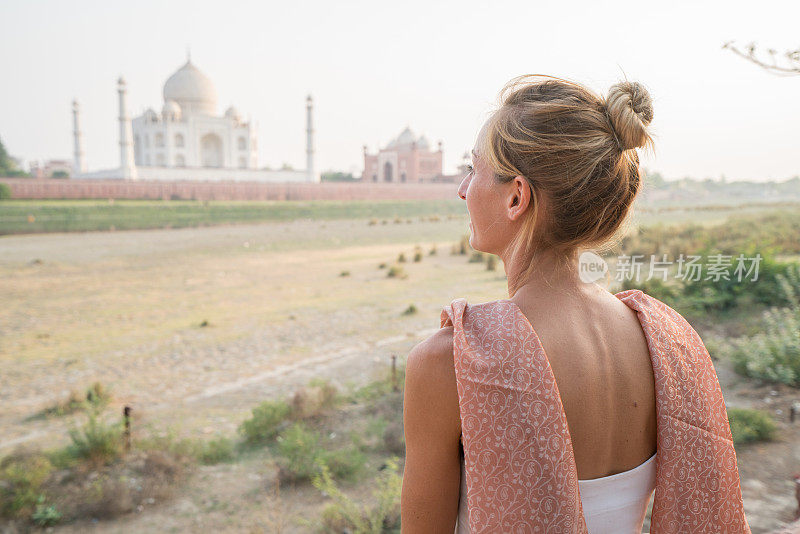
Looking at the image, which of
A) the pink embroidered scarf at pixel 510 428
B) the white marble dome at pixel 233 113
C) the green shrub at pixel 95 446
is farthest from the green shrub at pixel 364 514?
the white marble dome at pixel 233 113

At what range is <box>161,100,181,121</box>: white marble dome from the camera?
38.8 metres

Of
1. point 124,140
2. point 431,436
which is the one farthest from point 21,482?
point 124,140

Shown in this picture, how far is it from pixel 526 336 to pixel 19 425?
15.5ft

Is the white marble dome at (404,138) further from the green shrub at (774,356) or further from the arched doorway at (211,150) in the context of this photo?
the green shrub at (774,356)

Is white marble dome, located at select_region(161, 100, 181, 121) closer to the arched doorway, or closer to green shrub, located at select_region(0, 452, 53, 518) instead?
the arched doorway

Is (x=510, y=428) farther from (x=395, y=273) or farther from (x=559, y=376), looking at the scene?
(x=395, y=273)

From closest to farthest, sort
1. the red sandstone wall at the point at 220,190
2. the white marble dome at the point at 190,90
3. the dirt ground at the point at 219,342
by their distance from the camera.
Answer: the dirt ground at the point at 219,342 < the red sandstone wall at the point at 220,190 < the white marble dome at the point at 190,90

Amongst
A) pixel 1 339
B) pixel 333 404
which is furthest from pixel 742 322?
pixel 1 339

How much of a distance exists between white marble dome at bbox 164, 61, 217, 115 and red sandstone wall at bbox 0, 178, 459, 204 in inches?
550

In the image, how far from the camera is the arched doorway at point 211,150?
41928 millimetres

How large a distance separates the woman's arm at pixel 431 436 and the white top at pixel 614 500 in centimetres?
4

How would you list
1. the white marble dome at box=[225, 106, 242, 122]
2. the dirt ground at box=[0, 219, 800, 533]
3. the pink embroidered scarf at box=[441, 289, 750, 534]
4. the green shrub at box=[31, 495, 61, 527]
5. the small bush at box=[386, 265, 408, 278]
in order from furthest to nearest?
1. the white marble dome at box=[225, 106, 242, 122]
2. the small bush at box=[386, 265, 408, 278]
3. the dirt ground at box=[0, 219, 800, 533]
4. the green shrub at box=[31, 495, 61, 527]
5. the pink embroidered scarf at box=[441, 289, 750, 534]

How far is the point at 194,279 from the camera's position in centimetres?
1051

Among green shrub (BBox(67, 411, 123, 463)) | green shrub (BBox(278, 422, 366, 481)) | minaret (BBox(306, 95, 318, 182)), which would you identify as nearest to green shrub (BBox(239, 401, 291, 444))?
green shrub (BBox(278, 422, 366, 481))
